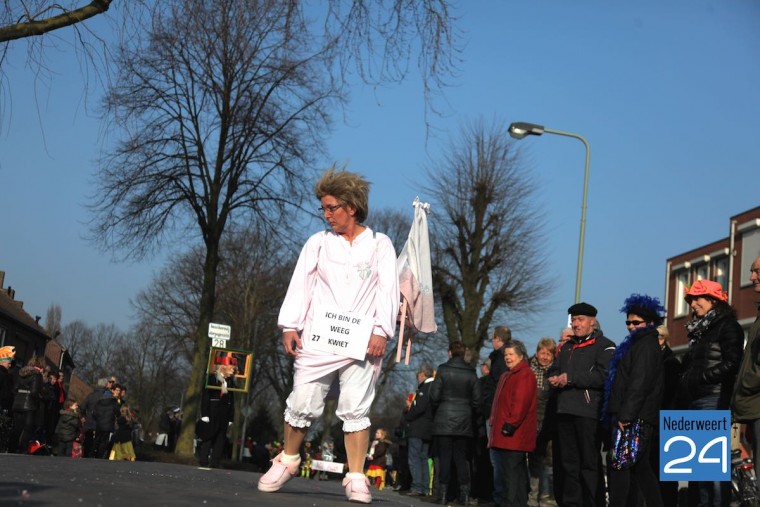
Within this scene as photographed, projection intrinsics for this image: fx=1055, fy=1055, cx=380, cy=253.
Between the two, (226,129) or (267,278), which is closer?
(226,129)

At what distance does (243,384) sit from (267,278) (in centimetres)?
3568

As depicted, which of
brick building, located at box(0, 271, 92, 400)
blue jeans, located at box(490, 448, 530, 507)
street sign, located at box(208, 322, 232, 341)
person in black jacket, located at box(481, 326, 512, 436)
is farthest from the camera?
A: brick building, located at box(0, 271, 92, 400)

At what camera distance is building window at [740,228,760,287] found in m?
47.6

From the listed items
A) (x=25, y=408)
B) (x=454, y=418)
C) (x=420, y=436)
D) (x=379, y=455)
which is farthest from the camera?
(x=379, y=455)

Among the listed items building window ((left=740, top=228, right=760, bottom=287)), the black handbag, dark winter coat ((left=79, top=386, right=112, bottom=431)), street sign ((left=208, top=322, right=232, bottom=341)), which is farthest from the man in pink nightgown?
building window ((left=740, top=228, right=760, bottom=287))

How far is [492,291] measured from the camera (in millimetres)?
39312

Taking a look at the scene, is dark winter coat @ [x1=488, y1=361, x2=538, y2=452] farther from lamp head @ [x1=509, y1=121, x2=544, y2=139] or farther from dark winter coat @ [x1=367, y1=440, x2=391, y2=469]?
dark winter coat @ [x1=367, y1=440, x2=391, y2=469]

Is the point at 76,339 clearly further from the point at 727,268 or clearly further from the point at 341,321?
the point at 341,321

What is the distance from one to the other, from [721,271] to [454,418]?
138 ft

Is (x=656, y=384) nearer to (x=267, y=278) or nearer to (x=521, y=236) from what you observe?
(x=521, y=236)

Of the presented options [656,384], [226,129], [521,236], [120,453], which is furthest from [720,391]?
[521,236]

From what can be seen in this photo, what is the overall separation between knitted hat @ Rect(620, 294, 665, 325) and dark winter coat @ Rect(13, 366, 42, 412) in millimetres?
11891

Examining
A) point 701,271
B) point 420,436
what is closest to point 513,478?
point 420,436

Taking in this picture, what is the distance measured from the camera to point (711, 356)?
8.70 meters
